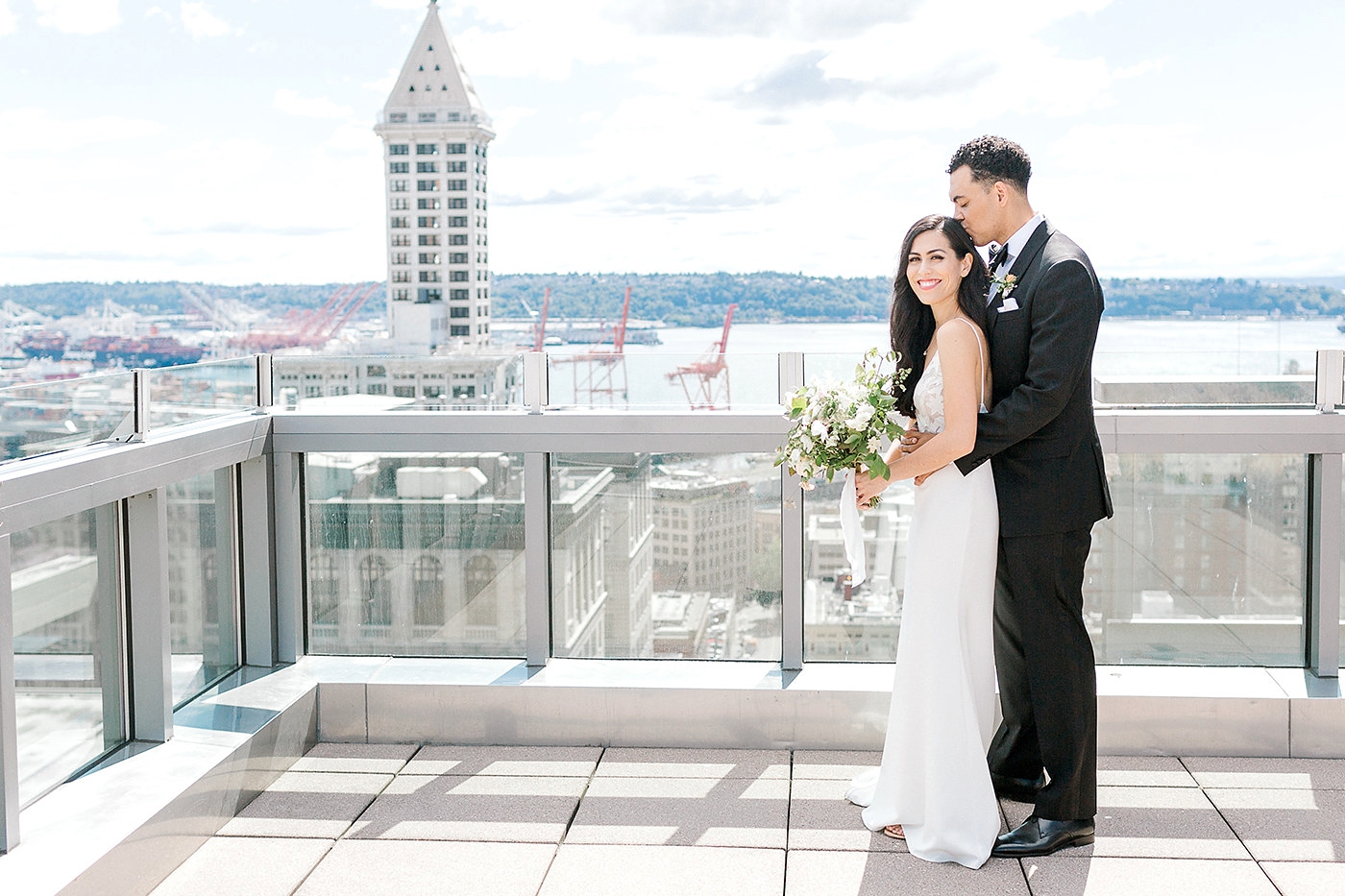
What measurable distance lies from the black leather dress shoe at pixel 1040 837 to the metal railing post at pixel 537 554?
1.69 meters

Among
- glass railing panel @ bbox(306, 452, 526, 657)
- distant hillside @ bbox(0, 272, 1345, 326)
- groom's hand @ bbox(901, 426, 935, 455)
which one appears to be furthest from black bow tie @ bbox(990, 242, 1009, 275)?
glass railing panel @ bbox(306, 452, 526, 657)

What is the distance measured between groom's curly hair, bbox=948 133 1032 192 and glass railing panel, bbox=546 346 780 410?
38.9 inches

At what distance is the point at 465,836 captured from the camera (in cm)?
300

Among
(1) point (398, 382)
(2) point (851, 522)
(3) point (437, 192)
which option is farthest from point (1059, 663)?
(3) point (437, 192)

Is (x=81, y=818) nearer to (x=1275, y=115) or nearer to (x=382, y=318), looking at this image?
(x=382, y=318)

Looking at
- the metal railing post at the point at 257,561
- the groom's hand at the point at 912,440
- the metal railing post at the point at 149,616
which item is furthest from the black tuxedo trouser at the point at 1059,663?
the metal railing post at the point at 257,561

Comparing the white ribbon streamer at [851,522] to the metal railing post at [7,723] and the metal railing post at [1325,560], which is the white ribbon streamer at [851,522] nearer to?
the metal railing post at [1325,560]

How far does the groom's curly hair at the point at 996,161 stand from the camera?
294cm

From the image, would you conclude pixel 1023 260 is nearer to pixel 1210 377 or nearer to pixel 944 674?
pixel 944 674

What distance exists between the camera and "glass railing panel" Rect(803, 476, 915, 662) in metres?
3.83

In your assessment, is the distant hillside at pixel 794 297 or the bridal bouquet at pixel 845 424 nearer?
the bridal bouquet at pixel 845 424

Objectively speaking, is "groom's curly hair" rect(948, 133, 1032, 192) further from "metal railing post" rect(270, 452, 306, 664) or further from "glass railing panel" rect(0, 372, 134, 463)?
"metal railing post" rect(270, 452, 306, 664)

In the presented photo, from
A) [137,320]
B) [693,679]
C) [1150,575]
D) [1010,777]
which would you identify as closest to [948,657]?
[1010,777]

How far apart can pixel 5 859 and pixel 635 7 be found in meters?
67.0
